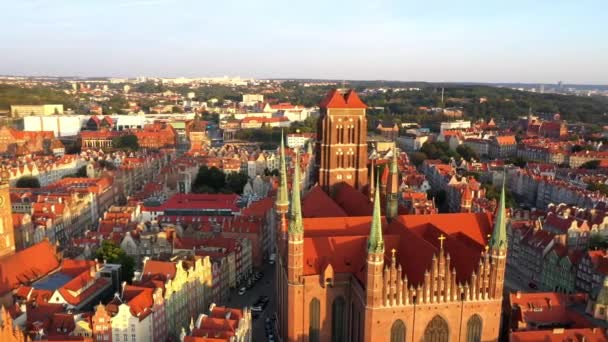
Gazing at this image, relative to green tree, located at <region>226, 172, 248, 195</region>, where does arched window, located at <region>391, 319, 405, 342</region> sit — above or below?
above

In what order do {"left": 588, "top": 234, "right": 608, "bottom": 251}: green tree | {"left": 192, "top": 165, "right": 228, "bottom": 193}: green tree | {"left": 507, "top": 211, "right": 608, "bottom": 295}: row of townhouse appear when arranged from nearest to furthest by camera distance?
{"left": 507, "top": 211, "right": 608, "bottom": 295}: row of townhouse
{"left": 588, "top": 234, "right": 608, "bottom": 251}: green tree
{"left": 192, "top": 165, "right": 228, "bottom": 193}: green tree

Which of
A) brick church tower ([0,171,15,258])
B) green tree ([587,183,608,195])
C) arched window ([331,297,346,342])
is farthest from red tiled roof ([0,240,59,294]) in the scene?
green tree ([587,183,608,195])

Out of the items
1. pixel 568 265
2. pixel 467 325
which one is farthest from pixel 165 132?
pixel 467 325

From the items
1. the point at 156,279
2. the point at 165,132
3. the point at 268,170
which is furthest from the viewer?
the point at 165,132

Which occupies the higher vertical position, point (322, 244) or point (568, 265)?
point (322, 244)

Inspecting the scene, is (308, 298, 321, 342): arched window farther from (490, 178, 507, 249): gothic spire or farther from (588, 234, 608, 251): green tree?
(588, 234, 608, 251): green tree

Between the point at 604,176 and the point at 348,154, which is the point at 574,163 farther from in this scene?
the point at 348,154

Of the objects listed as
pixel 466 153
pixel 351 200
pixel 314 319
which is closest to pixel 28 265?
pixel 314 319
